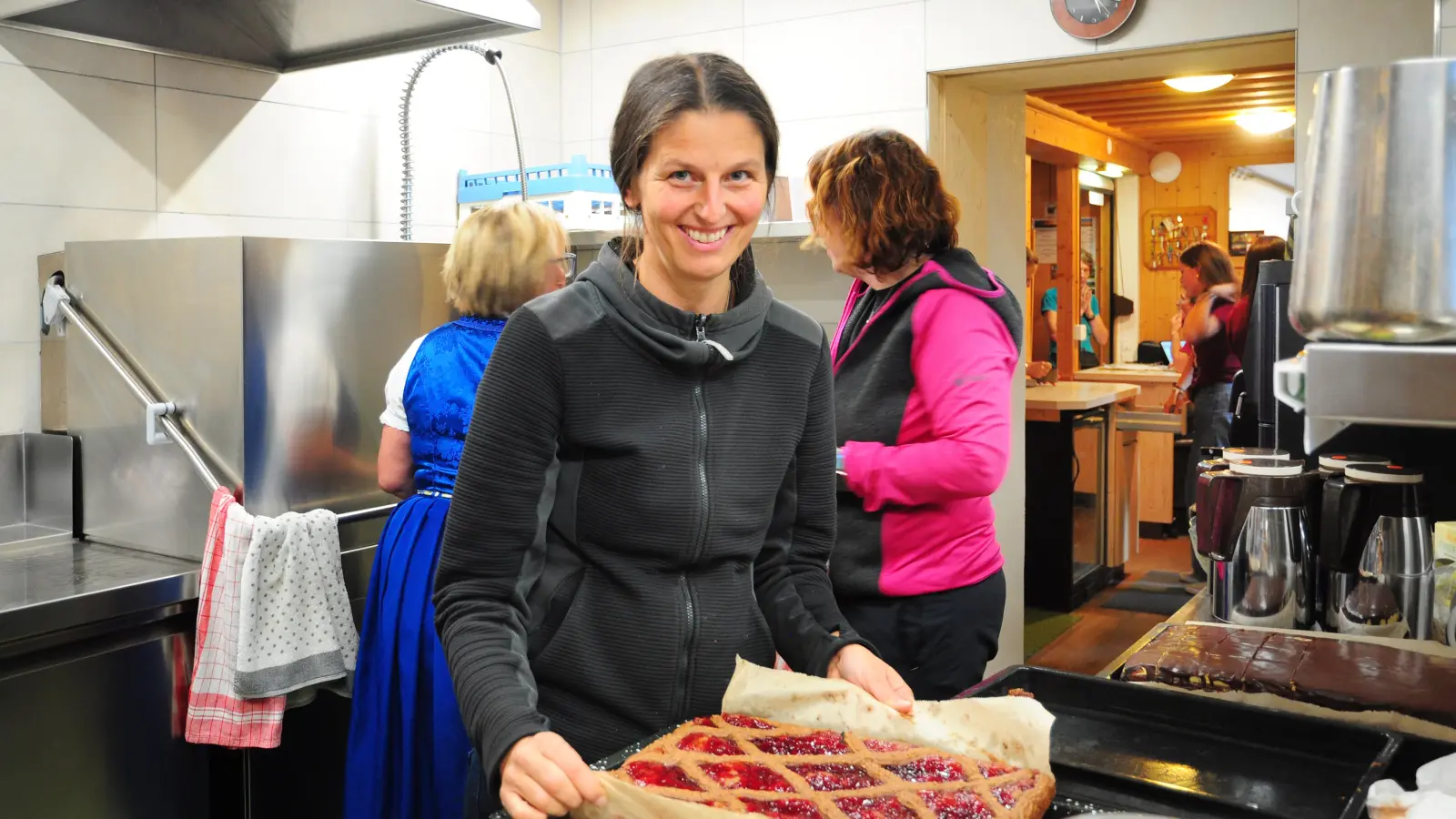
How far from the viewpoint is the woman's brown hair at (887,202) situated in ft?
6.51

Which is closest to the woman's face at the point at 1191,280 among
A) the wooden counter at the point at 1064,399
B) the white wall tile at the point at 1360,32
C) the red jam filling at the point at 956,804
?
the wooden counter at the point at 1064,399

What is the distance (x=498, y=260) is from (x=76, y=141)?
1085 mm

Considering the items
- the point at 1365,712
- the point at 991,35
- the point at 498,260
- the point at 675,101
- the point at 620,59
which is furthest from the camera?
the point at 620,59

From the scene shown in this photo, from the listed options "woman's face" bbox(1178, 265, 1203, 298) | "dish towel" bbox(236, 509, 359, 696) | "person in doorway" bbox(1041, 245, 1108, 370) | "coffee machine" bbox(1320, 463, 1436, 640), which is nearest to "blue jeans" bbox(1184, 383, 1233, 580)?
"woman's face" bbox(1178, 265, 1203, 298)

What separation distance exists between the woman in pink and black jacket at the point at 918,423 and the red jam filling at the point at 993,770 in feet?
2.67

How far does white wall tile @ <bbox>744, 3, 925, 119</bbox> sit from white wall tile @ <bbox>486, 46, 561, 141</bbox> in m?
0.74

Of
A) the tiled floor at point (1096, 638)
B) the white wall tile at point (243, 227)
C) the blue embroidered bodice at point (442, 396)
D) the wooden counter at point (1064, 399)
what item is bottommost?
the tiled floor at point (1096, 638)

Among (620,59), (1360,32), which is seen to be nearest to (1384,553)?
(1360,32)

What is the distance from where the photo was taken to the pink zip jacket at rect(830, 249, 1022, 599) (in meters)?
1.92

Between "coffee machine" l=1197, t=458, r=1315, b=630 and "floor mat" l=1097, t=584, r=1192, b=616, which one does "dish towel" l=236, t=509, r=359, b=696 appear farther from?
"floor mat" l=1097, t=584, r=1192, b=616

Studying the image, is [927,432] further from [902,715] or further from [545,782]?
[545,782]

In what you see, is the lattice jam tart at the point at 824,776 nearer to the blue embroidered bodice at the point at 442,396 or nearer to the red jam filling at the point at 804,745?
the red jam filling at the point at 804,745

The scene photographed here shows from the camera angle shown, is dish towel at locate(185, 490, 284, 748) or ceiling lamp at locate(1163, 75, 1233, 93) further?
ceiling lamp at locate(1163, 75, 1233, 93)

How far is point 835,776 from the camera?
3.66 ft
